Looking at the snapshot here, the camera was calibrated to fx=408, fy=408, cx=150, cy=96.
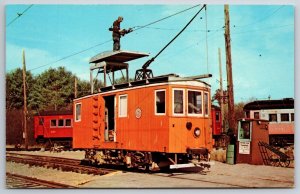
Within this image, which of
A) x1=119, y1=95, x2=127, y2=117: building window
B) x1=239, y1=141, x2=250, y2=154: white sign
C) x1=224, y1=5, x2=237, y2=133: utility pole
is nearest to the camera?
x1=119, y1=95, x2=127, y2=117: building window

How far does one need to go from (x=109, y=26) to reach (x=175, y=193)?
172 inches

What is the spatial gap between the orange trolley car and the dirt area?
368 millimetres

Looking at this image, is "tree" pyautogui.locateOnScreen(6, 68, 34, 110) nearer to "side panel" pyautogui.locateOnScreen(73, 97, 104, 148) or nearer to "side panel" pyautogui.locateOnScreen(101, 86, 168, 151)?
"side panel" pyautogui.locateOnScreen(73, 97, 104, 148)

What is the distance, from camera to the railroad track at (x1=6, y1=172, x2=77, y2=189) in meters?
8.84

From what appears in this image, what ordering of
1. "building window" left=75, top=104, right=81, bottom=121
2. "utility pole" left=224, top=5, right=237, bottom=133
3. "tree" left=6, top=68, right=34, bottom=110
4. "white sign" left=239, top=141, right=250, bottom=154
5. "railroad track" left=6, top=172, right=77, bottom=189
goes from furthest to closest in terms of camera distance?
"building window" left=75, top=104, right=81, bottom=121 < "white sign" left=239, top=141, right=250, bottom=154 < "utility pole" left=224, top=5, right=237, bottom=133 < "tree" left=6, top=68, right=34, bottom=110 < "railroad track" left=6, top=172, right=77, bottom=189

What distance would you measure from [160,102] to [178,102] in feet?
1.37

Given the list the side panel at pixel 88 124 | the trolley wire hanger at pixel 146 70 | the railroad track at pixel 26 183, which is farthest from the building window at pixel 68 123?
the railroad track at pixel 26 183

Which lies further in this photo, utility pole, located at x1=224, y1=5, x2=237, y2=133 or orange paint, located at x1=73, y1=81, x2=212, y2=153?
utility pole, located at x1=224, y1=5, x2=237, y2=133

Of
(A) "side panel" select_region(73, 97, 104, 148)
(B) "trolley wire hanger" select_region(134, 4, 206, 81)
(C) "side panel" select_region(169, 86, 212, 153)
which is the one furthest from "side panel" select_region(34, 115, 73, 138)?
(C) "side panel" select_region(169, 86, 212, 153)

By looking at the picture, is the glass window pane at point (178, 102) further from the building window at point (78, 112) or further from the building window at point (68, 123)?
the building window at point (68, 123)

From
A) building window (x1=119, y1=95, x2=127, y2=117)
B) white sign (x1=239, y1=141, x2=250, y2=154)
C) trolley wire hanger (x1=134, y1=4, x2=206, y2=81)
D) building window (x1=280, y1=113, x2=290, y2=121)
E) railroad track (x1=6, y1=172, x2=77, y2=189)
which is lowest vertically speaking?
railroad track (x1=6, y1=172, x2=77, y2=189)

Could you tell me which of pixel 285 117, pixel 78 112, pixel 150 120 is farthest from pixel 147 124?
pixel 285 117

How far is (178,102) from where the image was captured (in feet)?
31.0

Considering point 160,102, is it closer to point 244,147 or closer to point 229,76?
point 229,76
